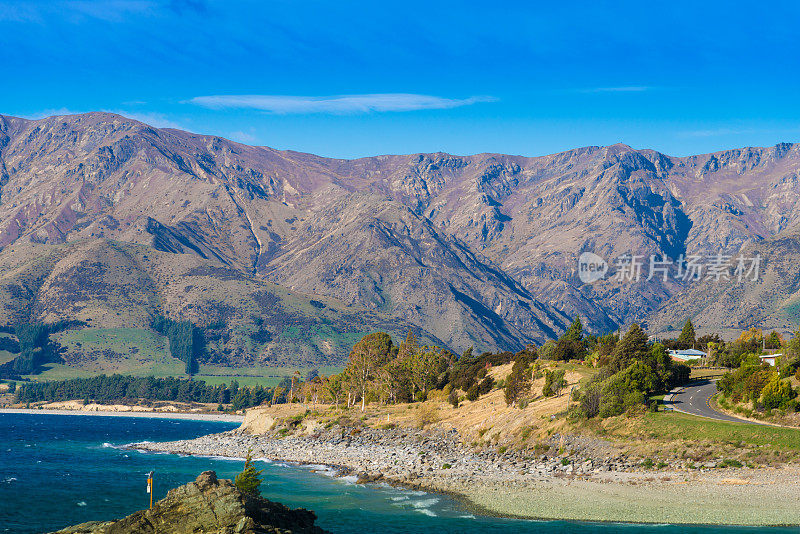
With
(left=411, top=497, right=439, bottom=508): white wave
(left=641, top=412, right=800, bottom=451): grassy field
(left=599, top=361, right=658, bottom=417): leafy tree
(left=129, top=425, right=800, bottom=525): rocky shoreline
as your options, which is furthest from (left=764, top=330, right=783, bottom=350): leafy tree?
(left=411, top=497, right=439, bottom=508): white wave

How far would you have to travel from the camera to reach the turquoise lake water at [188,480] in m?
62.1

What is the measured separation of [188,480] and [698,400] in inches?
2626

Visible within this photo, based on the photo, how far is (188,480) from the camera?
94938 millimetres

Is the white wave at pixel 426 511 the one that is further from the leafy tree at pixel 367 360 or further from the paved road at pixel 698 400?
the leafy tree at pixel 367 360

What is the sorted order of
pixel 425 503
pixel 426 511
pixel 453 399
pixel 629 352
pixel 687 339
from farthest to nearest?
pixel 687 339 < pixel 453 399 < pixel 629 352 < pixel 425 503 < pixel 426 511

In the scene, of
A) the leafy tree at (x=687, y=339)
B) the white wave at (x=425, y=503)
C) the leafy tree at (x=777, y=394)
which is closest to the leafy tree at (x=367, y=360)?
the leafy tree at (x=687, y=339)

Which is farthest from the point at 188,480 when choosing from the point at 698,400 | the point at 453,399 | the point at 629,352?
the point at 698,400

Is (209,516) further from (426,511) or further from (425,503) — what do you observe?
(425,503)

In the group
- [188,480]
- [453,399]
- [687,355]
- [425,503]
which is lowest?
[188,480]

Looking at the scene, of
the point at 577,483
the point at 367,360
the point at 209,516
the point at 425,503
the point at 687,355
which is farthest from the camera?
the point at 367,360

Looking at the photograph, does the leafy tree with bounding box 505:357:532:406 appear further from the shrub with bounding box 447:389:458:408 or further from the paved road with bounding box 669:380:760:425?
the paved road with bounding box 669:380:760:425

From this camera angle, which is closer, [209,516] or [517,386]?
[209,516]

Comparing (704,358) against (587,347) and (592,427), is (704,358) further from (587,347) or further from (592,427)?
(592,427)

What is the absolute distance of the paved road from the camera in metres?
89.5
